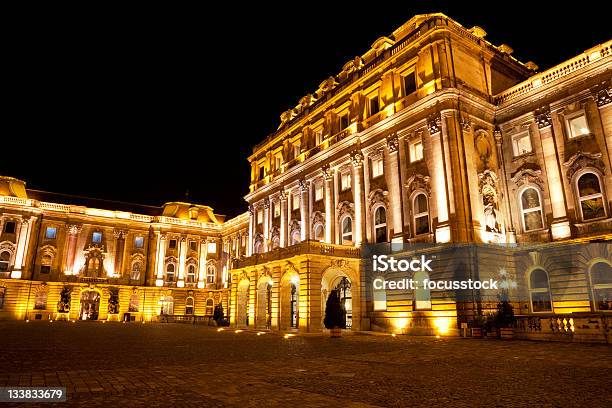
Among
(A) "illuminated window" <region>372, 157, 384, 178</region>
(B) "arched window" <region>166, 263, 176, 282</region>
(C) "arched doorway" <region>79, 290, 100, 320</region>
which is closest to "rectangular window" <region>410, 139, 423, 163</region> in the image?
(A) "illuminated window" <region>372, 157, 384, 178</region>

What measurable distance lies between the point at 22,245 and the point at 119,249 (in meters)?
11.1

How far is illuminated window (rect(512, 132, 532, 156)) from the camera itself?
26322 mm

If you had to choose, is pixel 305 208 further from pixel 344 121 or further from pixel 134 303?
pixel 134 303

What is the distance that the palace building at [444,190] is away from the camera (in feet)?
74.3

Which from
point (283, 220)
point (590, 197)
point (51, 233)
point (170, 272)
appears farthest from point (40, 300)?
point (590, 197)

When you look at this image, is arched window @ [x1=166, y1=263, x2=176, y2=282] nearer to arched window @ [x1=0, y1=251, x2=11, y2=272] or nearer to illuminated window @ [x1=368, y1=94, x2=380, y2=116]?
arched window @ [x1=0, y1=251, x2=11, y2=272]

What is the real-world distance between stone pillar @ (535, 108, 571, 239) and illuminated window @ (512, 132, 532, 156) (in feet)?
3.89

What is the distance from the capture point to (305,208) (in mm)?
37688

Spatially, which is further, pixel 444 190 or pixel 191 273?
pixel 191 273

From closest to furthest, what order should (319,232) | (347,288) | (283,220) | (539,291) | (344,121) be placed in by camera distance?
(539,291)
(347,288)
(319,232)
(344,121)
(283,220)

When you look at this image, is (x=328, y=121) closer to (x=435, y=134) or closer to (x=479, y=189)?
(x=435, y=134)

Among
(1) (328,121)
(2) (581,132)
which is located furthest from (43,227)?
(2) (581,132)

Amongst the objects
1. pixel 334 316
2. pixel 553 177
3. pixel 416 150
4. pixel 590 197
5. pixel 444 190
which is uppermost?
pixel 416 150

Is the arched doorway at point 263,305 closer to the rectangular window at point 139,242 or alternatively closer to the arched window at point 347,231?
the arched window at point 347,231
